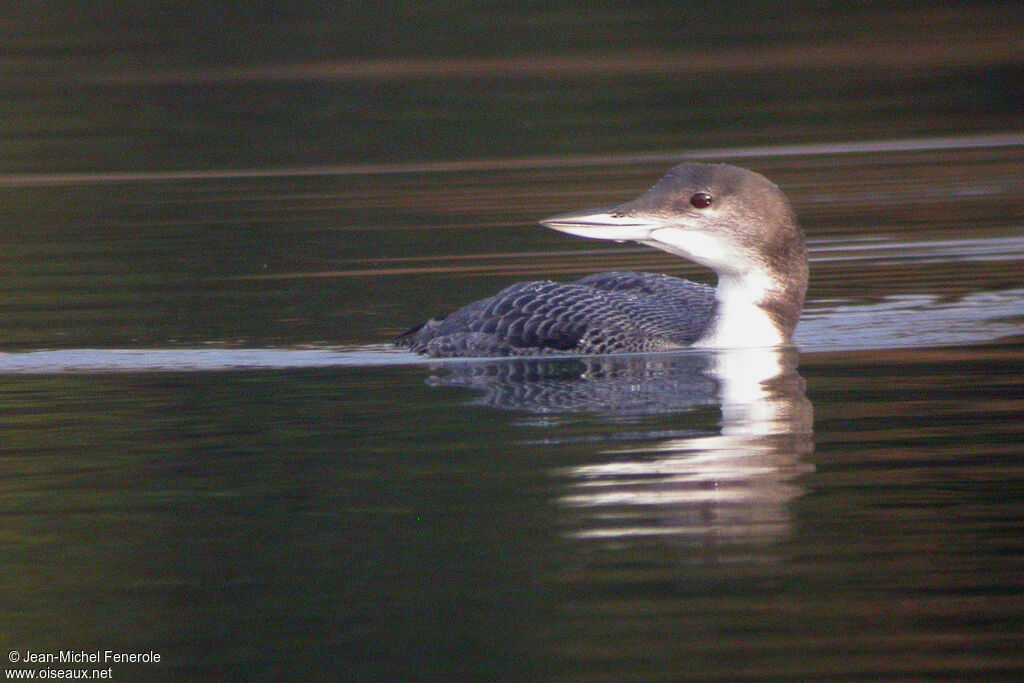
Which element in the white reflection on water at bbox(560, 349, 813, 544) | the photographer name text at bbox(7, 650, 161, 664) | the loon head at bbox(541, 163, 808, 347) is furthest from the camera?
the loon head at bbox(541, 163, 808, 347)

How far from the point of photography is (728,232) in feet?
25.3

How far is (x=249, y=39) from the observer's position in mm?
28641

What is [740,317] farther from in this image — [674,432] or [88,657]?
[88,657]

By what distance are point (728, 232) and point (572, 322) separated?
0.70m

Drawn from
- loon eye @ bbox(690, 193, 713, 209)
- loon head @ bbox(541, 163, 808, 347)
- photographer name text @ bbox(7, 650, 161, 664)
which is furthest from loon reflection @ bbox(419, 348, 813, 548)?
photographer name text @ bbox(7, 650, 161, 664)

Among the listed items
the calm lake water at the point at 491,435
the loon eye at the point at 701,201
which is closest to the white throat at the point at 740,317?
the calm lake water at the point at 491,435

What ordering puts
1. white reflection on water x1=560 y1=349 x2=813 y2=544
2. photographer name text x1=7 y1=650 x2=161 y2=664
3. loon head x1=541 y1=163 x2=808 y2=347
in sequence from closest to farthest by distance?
photographer name text x1=7 y1=650 x2=161 y2=664
white reflection on water x1=560 y1=349 x2=813 y2=544
loon head x1=541 y1=163 x2=808 y2=347

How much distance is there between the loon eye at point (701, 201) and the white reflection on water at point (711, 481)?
1.24 meters

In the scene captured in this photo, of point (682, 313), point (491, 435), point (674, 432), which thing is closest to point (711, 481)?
point (674, 432)

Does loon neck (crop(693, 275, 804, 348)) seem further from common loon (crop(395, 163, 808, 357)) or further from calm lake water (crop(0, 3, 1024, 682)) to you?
calm lake water (crop(0, 3, 1024, 682))

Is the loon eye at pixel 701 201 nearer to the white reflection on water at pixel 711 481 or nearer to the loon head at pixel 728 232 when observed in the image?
the loon head at pixel 728 232

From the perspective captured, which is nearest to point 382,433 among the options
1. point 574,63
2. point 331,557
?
point 331,557

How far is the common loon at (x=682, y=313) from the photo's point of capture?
25.3ft

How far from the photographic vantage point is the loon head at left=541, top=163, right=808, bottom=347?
25.2 ft
